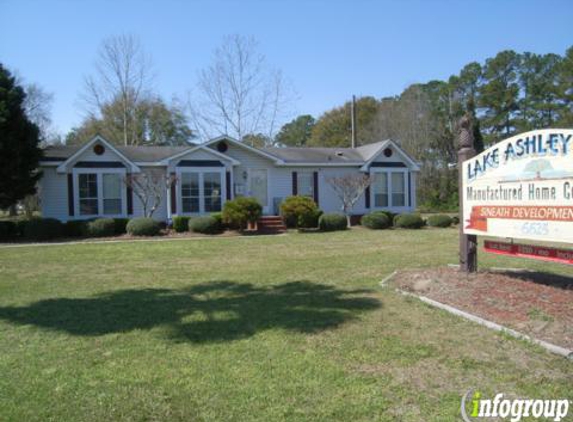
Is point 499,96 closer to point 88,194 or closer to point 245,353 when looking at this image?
point 88,194

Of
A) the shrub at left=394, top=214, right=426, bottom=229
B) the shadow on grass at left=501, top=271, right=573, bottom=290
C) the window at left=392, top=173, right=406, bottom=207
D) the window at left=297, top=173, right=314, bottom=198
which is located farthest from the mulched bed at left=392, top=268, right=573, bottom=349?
the window at left=392, top=173, right=406, bottom=207

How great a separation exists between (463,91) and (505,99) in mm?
4778

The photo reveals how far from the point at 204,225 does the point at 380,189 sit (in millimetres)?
10900

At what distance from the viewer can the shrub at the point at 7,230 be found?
1850 centimetres

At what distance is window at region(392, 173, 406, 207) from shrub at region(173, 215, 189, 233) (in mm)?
11771

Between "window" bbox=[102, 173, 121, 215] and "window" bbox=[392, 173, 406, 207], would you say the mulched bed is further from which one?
"window" bbox=[392, 173, 406, 207]

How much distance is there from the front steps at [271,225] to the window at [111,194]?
6.56 meters

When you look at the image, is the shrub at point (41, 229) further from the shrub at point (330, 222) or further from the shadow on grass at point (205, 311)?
the shadow on grass at point (205, 311)

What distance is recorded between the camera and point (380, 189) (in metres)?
25.7

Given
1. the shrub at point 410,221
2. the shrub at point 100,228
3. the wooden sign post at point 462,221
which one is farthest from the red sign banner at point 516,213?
the shrub at point 100,228

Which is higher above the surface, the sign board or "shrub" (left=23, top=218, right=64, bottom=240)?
the sign board

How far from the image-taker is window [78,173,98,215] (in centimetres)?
2083

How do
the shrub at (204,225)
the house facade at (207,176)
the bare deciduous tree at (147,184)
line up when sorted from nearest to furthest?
the shrub at (204,225)
the bare deciduous tree at (147,184)
the house facade at (207,176)

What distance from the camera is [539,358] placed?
4.62 meters
